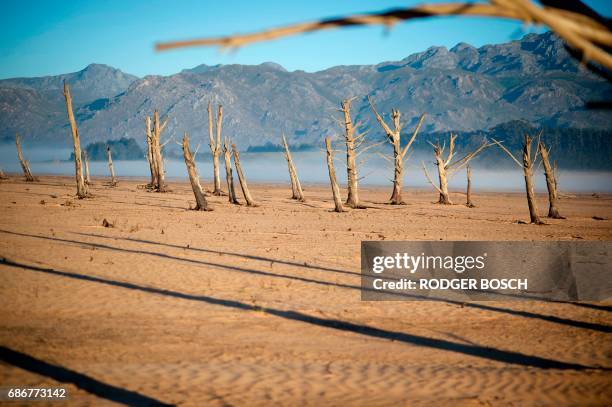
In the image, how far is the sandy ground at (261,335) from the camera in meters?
5.27

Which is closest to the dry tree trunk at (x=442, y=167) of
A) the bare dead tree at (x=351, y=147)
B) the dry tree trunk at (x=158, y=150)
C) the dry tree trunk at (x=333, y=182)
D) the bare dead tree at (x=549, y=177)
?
the bare dead tree at (x=351, y=147)

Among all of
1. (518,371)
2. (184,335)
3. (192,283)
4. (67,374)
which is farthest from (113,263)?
(518,371)

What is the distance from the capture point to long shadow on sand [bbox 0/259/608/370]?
6336 mm

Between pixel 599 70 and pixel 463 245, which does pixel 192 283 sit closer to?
pixel 599 70

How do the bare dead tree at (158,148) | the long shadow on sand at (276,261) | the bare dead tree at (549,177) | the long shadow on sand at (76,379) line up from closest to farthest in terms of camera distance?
the long shadow on sand at (76,379), the long shadow on sand at (276,261), the bare dead tree at (549,177), the bare dead tree at (158,148)

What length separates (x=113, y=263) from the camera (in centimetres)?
1161

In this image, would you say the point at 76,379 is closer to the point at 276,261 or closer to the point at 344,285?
the point at 344,285

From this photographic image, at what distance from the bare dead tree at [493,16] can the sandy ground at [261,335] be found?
387 centimetres

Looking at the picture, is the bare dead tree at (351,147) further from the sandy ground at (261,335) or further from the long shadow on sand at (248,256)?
the long shadow on sand at (248,256)

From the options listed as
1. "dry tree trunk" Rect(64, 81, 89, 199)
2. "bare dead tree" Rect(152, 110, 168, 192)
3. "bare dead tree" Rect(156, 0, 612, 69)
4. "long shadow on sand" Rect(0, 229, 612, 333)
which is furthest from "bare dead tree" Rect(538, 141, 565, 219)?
"dry tree trunk" Rect(64, 81, 89, 199)

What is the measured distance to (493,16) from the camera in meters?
2.15

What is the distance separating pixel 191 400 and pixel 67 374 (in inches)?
62.9

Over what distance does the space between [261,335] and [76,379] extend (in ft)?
8.38

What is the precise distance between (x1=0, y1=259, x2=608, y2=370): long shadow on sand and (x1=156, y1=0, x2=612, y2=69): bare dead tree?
5.14 metres
